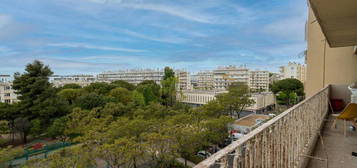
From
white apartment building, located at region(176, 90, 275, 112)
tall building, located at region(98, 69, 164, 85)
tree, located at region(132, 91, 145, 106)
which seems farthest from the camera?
tall building, located at region(98, 69, 164, 85)

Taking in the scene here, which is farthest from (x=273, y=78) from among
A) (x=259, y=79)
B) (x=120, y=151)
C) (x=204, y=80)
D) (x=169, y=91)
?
(x=120, y=151)

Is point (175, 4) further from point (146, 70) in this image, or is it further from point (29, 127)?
point (146, 70)

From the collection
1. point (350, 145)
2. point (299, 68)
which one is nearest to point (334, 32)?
point (350, 145)

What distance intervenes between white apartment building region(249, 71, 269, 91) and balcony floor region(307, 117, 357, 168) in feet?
124

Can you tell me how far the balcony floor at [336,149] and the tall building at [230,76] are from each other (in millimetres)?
33992

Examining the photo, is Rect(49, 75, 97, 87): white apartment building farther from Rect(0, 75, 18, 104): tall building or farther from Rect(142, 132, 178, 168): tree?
Rect(142, 132, 178, 168): tree

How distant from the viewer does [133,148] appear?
623 centimetres

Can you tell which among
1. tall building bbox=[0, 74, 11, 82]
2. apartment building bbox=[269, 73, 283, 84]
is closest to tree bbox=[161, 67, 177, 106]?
tall building bbox=[0, 74, 11, 82]

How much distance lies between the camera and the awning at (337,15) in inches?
50.7

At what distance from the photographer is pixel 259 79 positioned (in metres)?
38.9

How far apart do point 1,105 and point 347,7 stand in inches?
661

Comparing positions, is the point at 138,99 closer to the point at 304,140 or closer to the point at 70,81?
the point at 304,140

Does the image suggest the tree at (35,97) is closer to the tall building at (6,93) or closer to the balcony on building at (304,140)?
the tall building at (6,93)

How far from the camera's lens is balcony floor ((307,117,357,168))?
5.57 feet
